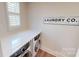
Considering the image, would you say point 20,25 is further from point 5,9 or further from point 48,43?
point 48,43

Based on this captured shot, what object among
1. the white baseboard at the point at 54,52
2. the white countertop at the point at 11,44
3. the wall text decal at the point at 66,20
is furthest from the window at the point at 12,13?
the white baseboard at the point at 54,52

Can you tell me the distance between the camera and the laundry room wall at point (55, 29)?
1981mm

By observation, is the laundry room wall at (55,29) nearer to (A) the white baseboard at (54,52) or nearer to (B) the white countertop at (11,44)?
(A) the white baseboard at (54,52)

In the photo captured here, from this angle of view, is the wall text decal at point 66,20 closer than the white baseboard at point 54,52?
Yes

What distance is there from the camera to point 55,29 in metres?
2.22

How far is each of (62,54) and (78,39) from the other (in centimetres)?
51

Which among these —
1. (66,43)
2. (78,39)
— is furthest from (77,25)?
(66,43)

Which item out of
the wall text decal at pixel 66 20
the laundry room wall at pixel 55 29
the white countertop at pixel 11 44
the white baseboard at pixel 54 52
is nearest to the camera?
the white countertop at pixel 11 44

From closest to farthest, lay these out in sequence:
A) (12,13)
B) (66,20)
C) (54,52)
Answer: (12,13)
(66,20)
(54,52)

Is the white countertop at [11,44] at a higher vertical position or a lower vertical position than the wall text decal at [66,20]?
lower

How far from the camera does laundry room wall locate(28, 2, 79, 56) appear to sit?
198 centimetres

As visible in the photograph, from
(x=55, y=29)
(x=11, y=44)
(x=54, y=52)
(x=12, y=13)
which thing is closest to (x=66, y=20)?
(x=55, y=29)

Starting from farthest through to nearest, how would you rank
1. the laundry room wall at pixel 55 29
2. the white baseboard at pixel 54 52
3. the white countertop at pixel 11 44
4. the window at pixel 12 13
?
the white baseboard at pixel 54 52, the laundry room wall at pixel 55 29, the window at pixel 12 13, the white countertop at pixel 11 44

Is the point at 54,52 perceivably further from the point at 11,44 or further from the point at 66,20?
the point at 11,44
